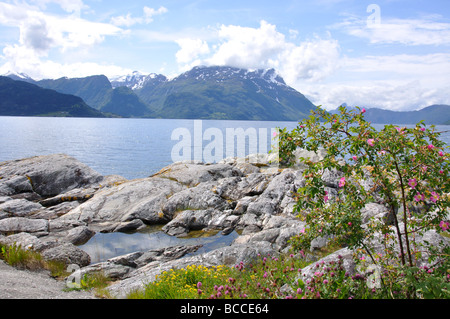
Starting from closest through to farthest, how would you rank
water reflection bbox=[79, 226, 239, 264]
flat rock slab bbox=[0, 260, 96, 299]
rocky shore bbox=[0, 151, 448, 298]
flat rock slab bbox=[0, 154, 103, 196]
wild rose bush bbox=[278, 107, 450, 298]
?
wild rose bush bbox=[278, 107, 450, 298]
flat rock slab bbox=[0, 260, 96, 299]
rocky shore bbox=[0, 151, 448, 298]
water reflection bbox=[79, 226, 239, 264]
flat rock slab bbox=[0, 154, 103, 196]

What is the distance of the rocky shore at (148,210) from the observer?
12.9 metres

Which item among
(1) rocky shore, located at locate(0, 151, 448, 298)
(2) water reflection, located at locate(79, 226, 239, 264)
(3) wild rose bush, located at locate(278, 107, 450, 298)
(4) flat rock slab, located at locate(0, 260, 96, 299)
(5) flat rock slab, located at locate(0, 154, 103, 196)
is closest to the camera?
(3) wild rose bush, located at locate(278, 107, 450, 298)

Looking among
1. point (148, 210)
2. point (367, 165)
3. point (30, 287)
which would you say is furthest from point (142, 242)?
point (367, 165)

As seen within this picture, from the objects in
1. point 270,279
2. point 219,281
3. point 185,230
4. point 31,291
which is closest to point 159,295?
point 219,281

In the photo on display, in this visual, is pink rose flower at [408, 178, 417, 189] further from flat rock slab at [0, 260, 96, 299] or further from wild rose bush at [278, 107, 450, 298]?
flat rock slab at [0, 260, 96, 299]

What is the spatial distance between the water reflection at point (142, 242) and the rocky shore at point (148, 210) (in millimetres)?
592

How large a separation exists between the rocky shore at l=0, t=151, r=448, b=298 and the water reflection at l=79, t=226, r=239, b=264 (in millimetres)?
592

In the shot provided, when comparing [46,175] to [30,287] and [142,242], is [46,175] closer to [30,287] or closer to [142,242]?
[142,242]

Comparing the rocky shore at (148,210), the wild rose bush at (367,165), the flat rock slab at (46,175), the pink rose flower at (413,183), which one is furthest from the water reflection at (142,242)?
the flat rock slab at (46,175)

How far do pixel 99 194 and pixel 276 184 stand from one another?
1424 cm

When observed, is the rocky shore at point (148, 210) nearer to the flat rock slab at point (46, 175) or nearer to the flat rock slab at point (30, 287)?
the flat rock slab at point (46, 175)

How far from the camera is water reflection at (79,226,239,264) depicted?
52.1ft

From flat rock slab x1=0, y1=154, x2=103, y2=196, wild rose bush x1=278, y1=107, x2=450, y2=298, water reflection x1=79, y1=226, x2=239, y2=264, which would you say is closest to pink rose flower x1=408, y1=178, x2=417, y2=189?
wild rose bush x1=278, y1=107, x2=450, y2=298
